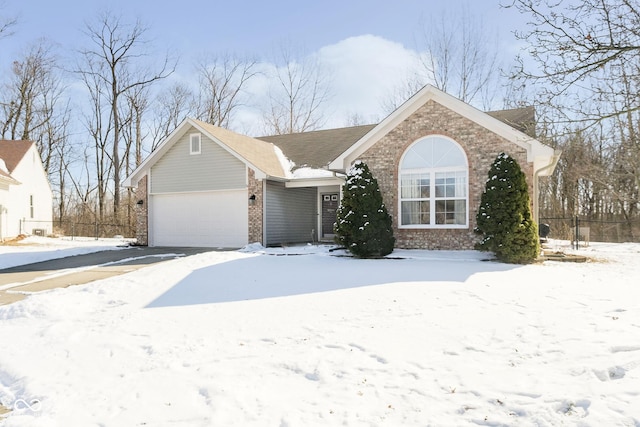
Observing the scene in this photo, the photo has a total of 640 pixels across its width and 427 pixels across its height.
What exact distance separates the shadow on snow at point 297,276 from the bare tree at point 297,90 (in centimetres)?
2217

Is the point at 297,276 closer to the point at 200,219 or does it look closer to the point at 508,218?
the point at 508,218

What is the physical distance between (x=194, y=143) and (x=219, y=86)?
18453 millimetres

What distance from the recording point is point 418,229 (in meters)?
12.8

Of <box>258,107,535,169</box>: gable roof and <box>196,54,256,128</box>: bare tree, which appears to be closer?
<box>258,107,535,169</box>: gable roof

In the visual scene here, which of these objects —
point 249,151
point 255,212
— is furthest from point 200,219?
point 249,151

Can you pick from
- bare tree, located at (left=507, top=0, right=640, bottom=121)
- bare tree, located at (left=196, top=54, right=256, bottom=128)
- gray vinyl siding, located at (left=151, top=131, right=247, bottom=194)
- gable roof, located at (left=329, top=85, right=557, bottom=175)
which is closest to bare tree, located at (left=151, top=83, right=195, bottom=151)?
bare tree, located at (left=196, top=54, right=256, bottom=128)

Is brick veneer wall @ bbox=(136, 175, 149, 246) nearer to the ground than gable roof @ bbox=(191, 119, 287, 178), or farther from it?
nearer to the ground

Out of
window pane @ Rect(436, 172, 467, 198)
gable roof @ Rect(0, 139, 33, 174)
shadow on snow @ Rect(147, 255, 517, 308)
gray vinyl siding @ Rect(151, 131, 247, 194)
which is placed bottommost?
shadow on snow @ Rect(147, 255, 517, 308)

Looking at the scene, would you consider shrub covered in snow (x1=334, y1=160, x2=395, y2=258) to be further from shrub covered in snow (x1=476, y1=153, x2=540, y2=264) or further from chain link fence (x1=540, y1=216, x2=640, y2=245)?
chain link fence (x1=540, y1=216, x2=640, y2=245)

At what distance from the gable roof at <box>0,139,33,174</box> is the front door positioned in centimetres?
1660

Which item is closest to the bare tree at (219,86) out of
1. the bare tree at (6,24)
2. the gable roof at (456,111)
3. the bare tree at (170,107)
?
the bare tree at (170,107)

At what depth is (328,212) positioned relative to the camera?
18.1m

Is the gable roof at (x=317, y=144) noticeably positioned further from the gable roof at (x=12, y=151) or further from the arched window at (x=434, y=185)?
the gable roof at (x=12, y=151)

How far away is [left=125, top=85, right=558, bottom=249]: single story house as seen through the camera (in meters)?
12.2
